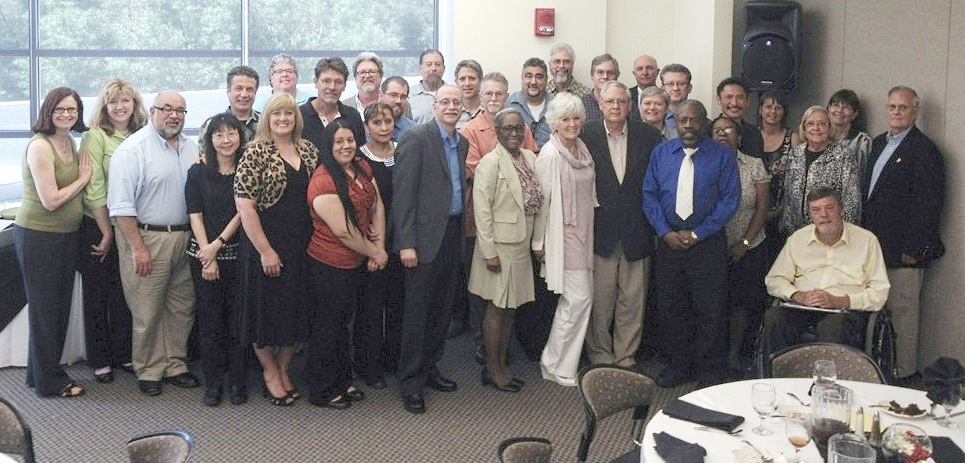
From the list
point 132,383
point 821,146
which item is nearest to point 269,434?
point 132,383

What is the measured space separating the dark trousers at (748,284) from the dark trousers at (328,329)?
87.9 inches

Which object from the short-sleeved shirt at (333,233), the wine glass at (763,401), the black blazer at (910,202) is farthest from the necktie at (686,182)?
the wine glass at (763,401)

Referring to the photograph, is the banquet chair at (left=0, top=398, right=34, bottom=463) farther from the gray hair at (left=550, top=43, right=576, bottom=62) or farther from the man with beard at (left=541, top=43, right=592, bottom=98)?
the gray hair at (left=550, top=43, right=576, bottom=62)

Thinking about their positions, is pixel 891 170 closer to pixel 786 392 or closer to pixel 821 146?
pixel 821 146

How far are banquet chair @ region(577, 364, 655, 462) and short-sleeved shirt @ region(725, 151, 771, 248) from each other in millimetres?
2217

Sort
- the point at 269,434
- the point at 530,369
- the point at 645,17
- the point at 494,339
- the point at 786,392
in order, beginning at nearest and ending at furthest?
1. the point at 786,392
2. the point at 269,434
3. the point at 494,339
4. the point at 530,369
5. the point at 645,17

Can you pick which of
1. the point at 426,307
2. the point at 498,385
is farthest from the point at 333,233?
the point at 498,385

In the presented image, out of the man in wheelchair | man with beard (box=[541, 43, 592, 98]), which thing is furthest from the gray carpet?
man with beard (box=[541, 43, 592, 98])

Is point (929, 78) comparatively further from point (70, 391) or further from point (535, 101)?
point (70, 391)

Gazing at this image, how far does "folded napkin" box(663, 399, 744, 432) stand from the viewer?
3083mm

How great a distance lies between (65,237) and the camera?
5230 mm

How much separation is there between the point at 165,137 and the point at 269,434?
5.44 ft

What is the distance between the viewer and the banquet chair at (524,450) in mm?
2846

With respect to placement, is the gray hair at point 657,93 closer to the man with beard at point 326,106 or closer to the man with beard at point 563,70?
the man with beard at point 563,70
